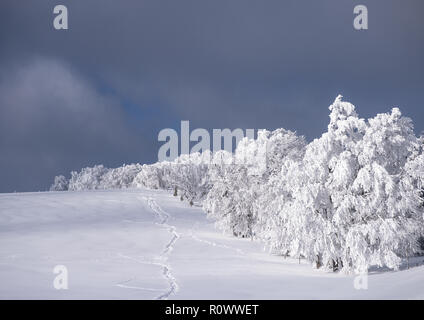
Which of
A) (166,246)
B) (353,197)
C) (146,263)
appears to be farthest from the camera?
(166,246)

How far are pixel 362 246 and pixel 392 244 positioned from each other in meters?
1.67

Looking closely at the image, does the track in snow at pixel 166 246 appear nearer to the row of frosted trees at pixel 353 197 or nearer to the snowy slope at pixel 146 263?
the snowy slope at pixel 146 263

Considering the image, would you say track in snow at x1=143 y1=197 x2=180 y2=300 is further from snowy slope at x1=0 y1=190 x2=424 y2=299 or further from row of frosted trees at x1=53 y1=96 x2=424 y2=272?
row of frosted trees at x1=53 y1=96 x2=424 y2=272

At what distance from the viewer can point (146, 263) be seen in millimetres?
27766

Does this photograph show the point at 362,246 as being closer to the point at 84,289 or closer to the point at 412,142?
the point at 412,142

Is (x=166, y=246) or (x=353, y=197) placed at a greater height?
(x=353, y=197)

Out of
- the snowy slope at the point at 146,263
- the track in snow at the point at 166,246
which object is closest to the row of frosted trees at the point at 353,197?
the snowy slope at the point at 146,263

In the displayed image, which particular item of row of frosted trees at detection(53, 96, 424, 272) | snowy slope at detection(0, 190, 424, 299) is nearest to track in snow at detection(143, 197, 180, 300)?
snowy slope at detection(0, 190, 424, 299)

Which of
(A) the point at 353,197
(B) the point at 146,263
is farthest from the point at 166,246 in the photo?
(A) the point at 353,197

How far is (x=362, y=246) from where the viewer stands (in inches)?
918

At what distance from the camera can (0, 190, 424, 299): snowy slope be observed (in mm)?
18953

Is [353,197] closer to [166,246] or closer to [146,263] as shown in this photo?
[146,263]

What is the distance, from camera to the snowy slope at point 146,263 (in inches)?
746
